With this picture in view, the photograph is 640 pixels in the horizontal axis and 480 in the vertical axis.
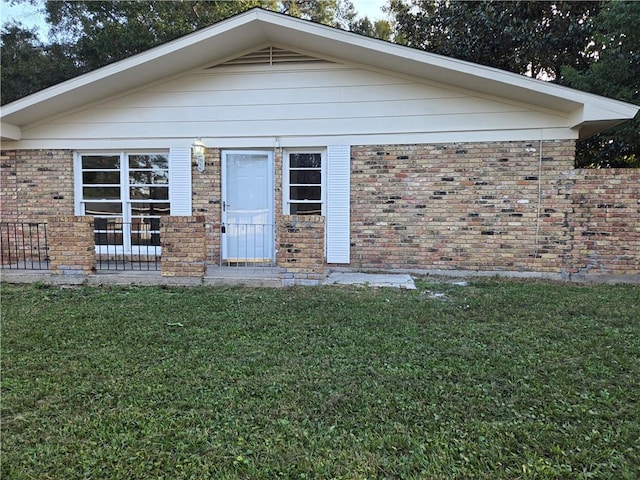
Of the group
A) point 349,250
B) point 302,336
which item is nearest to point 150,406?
point 302,336

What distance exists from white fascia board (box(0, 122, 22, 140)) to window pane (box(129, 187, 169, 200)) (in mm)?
A: 2266

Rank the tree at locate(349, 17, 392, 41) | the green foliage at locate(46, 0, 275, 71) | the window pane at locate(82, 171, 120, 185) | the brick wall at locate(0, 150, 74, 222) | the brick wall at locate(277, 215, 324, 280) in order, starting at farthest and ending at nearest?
1. the tree at locate(349, 17, 392, 41)
2. the green foliage at locate(46, 0, 275, 71)
3. the window pane at locate(82, 171, 120, 185)
4. the brick wall at locate(0, 150, 74, 222)
5. the brick wall at locate(277, 215, 324, 280)

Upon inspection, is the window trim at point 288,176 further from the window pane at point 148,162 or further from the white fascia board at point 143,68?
the window pane at point 148,162

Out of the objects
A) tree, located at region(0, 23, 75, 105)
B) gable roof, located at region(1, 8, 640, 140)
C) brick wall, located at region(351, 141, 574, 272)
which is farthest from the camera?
tree, located at region(0, 23, 75, 105)

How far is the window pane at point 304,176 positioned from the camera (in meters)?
7.56

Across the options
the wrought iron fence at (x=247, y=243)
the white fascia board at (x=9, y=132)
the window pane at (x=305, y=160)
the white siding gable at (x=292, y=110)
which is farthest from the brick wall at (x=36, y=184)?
the window pane at (x=305, y=160)

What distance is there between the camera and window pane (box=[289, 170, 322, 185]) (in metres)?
7.56

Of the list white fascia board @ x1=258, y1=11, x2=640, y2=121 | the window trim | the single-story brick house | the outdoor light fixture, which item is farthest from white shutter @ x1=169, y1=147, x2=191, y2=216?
white fascia board @ x1=258, y1=11, x2=640, y2=121

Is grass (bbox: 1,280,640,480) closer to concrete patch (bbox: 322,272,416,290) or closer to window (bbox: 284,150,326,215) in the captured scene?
concrete patch (bbox: 322,272,416,290)

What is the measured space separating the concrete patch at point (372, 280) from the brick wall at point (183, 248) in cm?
195

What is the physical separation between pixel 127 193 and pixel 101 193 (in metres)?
0.55

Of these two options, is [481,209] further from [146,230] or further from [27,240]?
[27,240]

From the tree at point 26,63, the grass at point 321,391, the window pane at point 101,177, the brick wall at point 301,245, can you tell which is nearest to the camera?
the grass at point 321,391

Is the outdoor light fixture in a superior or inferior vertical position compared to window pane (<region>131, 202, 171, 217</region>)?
superior
